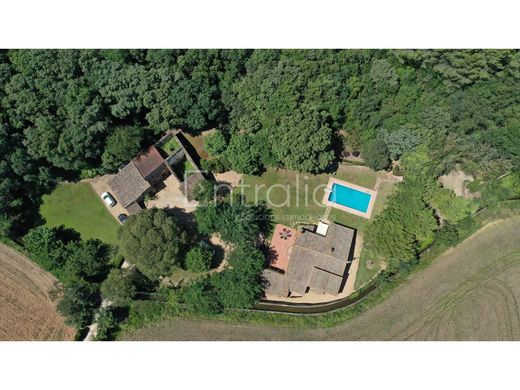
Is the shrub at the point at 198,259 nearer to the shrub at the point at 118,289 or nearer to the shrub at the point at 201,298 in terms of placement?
the shrub at the point at 201,298

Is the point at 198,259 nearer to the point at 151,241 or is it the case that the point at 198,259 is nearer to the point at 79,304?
the point at 151,241

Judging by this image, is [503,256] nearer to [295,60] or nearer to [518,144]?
[518,144]

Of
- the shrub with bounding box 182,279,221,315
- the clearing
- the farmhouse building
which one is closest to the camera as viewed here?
the shrub with bounding box 182,279,221,315

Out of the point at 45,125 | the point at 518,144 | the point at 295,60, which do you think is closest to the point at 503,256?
the point at 518,144

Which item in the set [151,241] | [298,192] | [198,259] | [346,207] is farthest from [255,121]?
[151,241]

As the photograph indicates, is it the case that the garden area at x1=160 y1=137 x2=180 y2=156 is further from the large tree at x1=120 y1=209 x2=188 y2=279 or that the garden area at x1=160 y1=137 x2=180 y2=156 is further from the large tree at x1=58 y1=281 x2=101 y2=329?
the large tree at x1=58 y1=281 x2=101 y2=329

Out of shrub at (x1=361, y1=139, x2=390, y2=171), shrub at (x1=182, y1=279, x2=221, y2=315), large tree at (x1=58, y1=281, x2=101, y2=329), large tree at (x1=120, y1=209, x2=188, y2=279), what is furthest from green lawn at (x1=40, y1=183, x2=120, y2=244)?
shrub at (x1=361, y1=139, x2=390, y2=171)

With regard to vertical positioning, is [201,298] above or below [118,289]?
above
